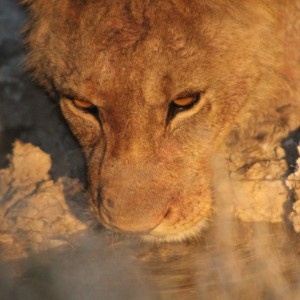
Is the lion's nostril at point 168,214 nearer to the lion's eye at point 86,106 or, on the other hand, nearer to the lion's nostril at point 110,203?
the lion's nostril at point 110,203

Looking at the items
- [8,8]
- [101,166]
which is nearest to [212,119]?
[101,166]

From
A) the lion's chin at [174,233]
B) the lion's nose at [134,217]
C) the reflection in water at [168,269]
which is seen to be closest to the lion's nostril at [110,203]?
the lion's nose at [134,217]

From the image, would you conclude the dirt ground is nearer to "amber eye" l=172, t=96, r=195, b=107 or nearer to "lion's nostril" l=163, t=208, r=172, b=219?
"lion's nostril" l=163, t=208, r=172, b=219

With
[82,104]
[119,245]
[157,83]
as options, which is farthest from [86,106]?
[119,245]

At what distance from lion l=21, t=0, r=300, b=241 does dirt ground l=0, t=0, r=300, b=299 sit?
138 millimetres

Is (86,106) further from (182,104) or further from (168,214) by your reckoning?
(168,214)

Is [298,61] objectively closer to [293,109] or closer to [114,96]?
[293,109]

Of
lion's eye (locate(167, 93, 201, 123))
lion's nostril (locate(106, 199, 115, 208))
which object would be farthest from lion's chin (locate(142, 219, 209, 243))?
lion's eye (locate(167, 93, 201, 123))

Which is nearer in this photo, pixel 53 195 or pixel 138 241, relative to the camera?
pixel 138 241

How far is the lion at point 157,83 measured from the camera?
2.92 meters

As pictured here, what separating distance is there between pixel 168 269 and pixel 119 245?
0.26 m

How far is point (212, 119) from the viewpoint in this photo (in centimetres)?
321

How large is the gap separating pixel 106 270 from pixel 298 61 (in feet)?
3.54

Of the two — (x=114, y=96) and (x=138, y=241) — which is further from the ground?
(x=114, y=96)
